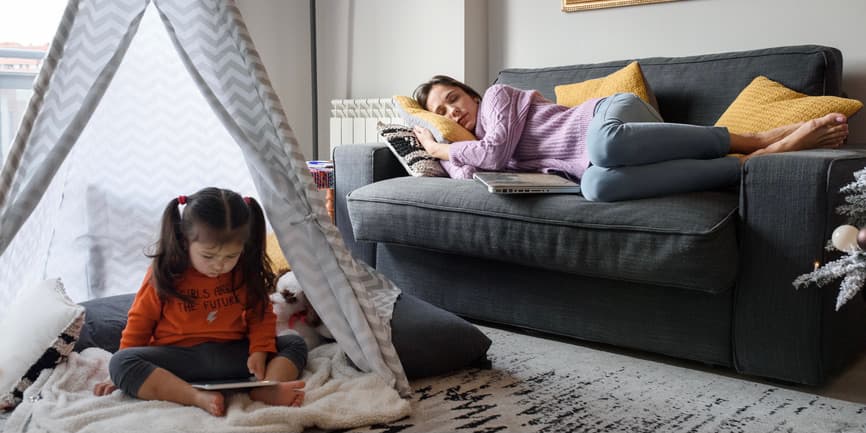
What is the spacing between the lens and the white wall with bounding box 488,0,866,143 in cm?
276

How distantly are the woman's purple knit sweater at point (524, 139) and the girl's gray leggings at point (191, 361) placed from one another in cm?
100

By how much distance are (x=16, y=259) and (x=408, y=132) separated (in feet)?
4.76

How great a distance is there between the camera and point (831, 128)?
2.18 m

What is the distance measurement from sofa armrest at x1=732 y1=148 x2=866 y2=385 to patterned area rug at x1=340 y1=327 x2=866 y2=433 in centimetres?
9

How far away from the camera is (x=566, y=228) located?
207 cm

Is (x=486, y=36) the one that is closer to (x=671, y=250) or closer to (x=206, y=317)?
(x=671, y=250)

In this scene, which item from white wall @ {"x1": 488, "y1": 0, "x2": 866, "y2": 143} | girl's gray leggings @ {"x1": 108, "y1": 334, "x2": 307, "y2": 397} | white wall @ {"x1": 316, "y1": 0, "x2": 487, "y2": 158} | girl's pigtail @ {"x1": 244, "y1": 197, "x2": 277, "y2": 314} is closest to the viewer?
girl's gray leggings @ {"x1": 108, "y1": 334, "x2": 307, "y2": 397}

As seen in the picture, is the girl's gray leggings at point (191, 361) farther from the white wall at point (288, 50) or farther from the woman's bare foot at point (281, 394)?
the white wall at point (288, 50)

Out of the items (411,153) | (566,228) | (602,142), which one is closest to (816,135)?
(602,142)

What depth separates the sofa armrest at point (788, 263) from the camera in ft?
5.76

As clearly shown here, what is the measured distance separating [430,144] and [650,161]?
0.90m

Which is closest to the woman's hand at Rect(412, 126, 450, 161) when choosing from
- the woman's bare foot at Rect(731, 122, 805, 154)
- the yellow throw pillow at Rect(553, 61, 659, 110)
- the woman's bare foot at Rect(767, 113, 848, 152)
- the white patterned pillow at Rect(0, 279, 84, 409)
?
the yellow throw pillow at Rect(553, 61, 659, 110)

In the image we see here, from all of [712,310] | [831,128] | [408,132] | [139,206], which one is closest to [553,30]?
[408,132]

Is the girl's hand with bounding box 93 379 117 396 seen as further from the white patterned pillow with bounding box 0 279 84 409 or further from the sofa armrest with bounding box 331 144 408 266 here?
the sofa armrest with bounding box 331 144 408 266
